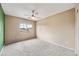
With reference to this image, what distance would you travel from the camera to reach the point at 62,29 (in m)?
4.58

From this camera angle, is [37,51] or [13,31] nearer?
[37,51]

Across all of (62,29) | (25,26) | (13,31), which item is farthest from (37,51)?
(25,26)

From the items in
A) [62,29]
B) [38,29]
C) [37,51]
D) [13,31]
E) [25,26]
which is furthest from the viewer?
[38,29]

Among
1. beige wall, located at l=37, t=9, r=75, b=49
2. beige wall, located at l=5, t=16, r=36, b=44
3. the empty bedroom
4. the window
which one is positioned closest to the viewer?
the empty bedroom

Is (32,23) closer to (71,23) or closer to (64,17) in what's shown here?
(64,17)

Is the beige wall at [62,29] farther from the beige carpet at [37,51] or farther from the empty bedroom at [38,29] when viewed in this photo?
the beige carpet at [37,51]

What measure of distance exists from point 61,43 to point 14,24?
3716mm

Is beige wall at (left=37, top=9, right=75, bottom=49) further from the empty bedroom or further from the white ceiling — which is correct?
the white ceiling

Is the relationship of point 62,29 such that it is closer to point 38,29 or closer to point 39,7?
point 39,7

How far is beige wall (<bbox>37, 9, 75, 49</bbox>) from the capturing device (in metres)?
3.97

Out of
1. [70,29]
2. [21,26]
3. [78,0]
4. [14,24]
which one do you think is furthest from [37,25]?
[78,0]

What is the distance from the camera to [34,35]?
7.99 metres

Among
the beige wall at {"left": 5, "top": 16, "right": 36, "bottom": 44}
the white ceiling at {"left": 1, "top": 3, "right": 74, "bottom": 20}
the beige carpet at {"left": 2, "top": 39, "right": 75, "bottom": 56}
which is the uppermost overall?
the white ceiling at {"left": 1, "top": 3, "right": 74, "bottom": 20}

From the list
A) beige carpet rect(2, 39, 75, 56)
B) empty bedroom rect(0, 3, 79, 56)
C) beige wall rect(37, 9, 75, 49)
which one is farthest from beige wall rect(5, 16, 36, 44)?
beige wall rect(37, 9, 75, 49)
